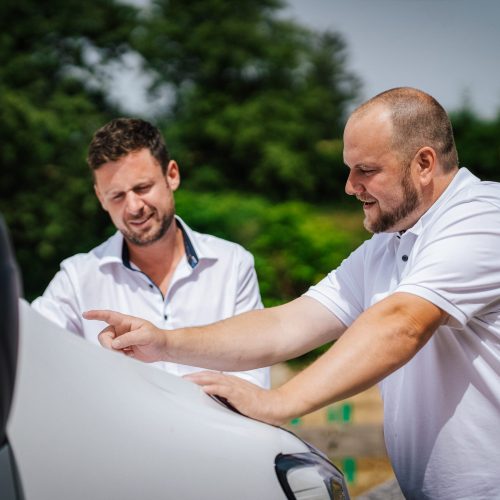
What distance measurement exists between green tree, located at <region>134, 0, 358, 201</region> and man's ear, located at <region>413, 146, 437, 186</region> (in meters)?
18.4

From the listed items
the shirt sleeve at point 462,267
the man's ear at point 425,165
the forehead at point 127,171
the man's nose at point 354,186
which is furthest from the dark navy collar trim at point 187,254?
the shirt sleeve at point 462,267

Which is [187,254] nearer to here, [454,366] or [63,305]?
[63,305]

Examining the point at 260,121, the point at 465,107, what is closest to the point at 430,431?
the point at 465,107

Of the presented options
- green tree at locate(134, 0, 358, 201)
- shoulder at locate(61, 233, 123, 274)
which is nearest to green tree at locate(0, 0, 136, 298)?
green tree at locate(134, 0, 358, 201)

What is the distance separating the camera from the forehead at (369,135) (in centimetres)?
227

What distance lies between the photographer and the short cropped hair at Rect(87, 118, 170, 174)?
322 cm

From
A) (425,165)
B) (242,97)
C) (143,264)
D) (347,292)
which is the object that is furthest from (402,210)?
(242,97)

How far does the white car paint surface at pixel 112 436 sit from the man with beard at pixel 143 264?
1.58 meters

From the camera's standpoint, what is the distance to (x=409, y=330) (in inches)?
75.9

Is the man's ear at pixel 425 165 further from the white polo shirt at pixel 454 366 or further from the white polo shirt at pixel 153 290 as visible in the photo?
the white polo shirt at pixel 153 290

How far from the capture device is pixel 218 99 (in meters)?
23.4

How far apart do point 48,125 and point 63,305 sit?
43.4 ft

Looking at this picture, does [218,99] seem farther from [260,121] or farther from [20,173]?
[20,173]

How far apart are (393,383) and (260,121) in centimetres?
2089
